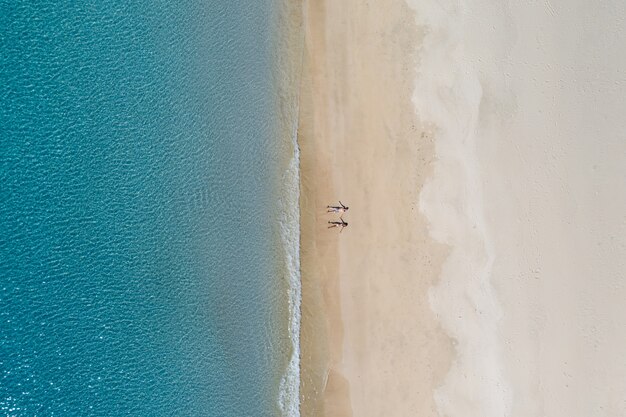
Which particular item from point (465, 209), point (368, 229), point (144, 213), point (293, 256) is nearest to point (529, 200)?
point (465, 209)

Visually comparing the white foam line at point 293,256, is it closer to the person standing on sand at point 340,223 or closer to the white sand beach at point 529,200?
the person standing on sand at point 340,223

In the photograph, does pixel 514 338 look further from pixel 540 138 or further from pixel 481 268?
pixel 540 138

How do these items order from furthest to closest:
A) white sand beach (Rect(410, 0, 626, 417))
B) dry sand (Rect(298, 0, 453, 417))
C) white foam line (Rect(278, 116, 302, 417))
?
white foam line (Rect(278, 116, 302, 417)) → dry sand (Rect(298, 0, 453, 417)) → white sand beach (Rect(410, 0, 626, 417))

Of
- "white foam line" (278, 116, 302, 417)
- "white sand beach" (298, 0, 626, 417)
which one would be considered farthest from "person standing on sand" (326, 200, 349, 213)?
"white foam line" (278, 116, 302, 417)

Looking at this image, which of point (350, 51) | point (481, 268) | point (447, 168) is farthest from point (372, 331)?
point (350, 51)

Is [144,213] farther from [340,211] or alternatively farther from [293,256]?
[340,211]

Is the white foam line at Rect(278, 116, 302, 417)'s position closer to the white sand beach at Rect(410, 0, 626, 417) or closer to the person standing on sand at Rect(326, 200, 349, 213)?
the person standing on sand at Rect(326, 200, 349, 213)
